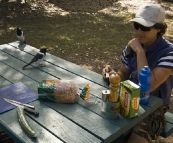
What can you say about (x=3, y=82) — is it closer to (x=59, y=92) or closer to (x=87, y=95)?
(x=59, y=92)

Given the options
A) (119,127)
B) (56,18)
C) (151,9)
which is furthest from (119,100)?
(56,18)

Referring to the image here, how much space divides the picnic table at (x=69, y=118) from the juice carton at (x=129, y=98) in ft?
0.17

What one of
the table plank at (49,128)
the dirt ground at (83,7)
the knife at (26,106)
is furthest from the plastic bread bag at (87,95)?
the dirt ground at (83,7)

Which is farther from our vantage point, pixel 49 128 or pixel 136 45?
pixel 136 45

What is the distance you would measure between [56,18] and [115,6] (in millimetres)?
2603

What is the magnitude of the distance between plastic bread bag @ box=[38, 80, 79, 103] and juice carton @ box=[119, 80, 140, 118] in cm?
40

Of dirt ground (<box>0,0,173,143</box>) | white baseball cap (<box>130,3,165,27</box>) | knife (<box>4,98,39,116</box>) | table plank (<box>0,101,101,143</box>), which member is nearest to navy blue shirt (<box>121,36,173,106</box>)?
white baseball cap (<box>130,3,165,27</box>)

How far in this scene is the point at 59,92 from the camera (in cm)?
208

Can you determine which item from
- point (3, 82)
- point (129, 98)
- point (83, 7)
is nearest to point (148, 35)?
point (129, 98)

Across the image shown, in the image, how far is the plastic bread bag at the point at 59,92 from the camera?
2.08m

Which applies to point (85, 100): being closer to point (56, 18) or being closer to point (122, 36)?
point (122, 36)

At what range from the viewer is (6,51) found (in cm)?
327

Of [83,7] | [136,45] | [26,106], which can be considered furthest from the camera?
[83,7]

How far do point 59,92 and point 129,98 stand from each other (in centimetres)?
56
